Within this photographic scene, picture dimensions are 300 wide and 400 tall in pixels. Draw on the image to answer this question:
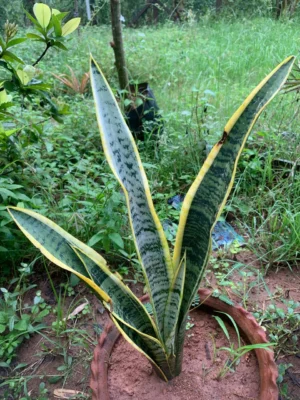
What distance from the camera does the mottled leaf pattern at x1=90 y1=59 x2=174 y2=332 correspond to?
756 millimetres

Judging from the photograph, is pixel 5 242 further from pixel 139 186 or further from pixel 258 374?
pixel 258 374

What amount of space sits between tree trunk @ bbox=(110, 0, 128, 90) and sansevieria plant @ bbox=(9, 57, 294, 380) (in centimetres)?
151

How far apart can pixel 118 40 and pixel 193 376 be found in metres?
1.94

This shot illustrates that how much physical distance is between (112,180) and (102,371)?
0.98 metres

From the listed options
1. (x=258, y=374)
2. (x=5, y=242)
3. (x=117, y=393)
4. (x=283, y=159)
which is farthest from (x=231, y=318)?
(x=283, y=159)

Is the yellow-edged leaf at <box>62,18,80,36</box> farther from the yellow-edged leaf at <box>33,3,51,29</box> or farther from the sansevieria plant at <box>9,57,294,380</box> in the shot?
the sansevieria plant at <box>9,57,294,380</box>

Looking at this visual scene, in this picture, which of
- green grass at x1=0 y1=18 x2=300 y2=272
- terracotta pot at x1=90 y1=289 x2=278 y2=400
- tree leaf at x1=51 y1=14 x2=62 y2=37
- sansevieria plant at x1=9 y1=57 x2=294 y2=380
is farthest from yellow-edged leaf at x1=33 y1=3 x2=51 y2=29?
terracotta pot at x1=90 y1=289 x2=278 y2=400

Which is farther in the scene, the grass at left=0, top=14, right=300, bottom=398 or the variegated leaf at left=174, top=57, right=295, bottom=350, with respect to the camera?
the grass at left=0, top=14, right=300, bottom=398

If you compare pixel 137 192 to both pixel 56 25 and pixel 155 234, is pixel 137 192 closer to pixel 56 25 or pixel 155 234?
pixel 155 234

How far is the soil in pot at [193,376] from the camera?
0.91m

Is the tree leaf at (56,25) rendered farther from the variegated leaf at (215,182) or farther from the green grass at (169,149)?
the variegated leaf at (215,182)

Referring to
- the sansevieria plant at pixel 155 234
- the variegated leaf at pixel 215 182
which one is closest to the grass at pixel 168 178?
the sansevieria plant at pixel 155 234

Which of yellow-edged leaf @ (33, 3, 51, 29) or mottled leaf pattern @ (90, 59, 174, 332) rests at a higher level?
yellow-edged leaf @ (33, 3, 51, 29)

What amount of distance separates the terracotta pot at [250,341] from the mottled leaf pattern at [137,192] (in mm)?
248
